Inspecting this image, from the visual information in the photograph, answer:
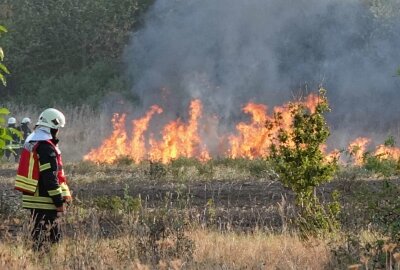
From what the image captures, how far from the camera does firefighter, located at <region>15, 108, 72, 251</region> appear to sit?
7895 mm

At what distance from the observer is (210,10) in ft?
93.3

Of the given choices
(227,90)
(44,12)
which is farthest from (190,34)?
(44,12)

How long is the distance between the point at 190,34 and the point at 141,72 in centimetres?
271

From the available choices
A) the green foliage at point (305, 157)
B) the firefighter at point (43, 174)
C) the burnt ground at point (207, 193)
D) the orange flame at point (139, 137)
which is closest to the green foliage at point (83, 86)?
the orange flame at point (139, 137)

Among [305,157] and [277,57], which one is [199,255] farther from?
[277,57]

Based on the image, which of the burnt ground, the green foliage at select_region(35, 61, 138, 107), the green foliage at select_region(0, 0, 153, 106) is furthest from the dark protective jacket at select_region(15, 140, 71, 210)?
the green foliage at select_region(0, 0, 153, 106)

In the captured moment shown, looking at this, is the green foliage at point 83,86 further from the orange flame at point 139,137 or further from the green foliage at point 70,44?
the orange flame at point 139,137

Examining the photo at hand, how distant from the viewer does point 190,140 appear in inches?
919

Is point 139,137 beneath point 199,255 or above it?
above

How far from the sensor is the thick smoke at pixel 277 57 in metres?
26.5

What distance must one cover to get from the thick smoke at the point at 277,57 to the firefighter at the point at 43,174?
18.0 m

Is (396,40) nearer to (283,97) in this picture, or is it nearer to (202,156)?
(283,97)

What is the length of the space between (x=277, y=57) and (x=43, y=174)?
20.1 m

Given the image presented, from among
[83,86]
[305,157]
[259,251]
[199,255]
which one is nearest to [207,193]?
[305,157]
